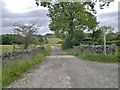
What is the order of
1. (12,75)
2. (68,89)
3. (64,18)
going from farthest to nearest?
(64,18), (12,75), (68,89)

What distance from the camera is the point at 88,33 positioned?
198 ft

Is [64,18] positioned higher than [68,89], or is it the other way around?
[64,18]

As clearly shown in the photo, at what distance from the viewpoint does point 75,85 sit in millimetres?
10477

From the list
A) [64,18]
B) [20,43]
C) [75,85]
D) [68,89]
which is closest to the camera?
[68,89]

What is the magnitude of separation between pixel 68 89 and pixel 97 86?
1.13m

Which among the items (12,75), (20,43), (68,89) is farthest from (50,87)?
(20,43)

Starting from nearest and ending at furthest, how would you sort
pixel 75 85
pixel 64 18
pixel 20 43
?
1. pixel 75 85
2. pixel 20 43
3. pixel 64 18

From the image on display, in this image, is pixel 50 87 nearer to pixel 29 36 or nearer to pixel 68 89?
pixel 68 89

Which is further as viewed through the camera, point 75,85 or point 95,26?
point 95,26

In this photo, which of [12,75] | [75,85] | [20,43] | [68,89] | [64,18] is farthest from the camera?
[64,18]

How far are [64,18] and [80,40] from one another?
17.3 ft

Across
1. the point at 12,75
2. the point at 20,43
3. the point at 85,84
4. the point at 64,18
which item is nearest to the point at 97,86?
the point at 85,84

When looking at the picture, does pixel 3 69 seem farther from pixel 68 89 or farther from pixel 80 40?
pixel 80 40

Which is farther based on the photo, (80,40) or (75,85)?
(80,40)
